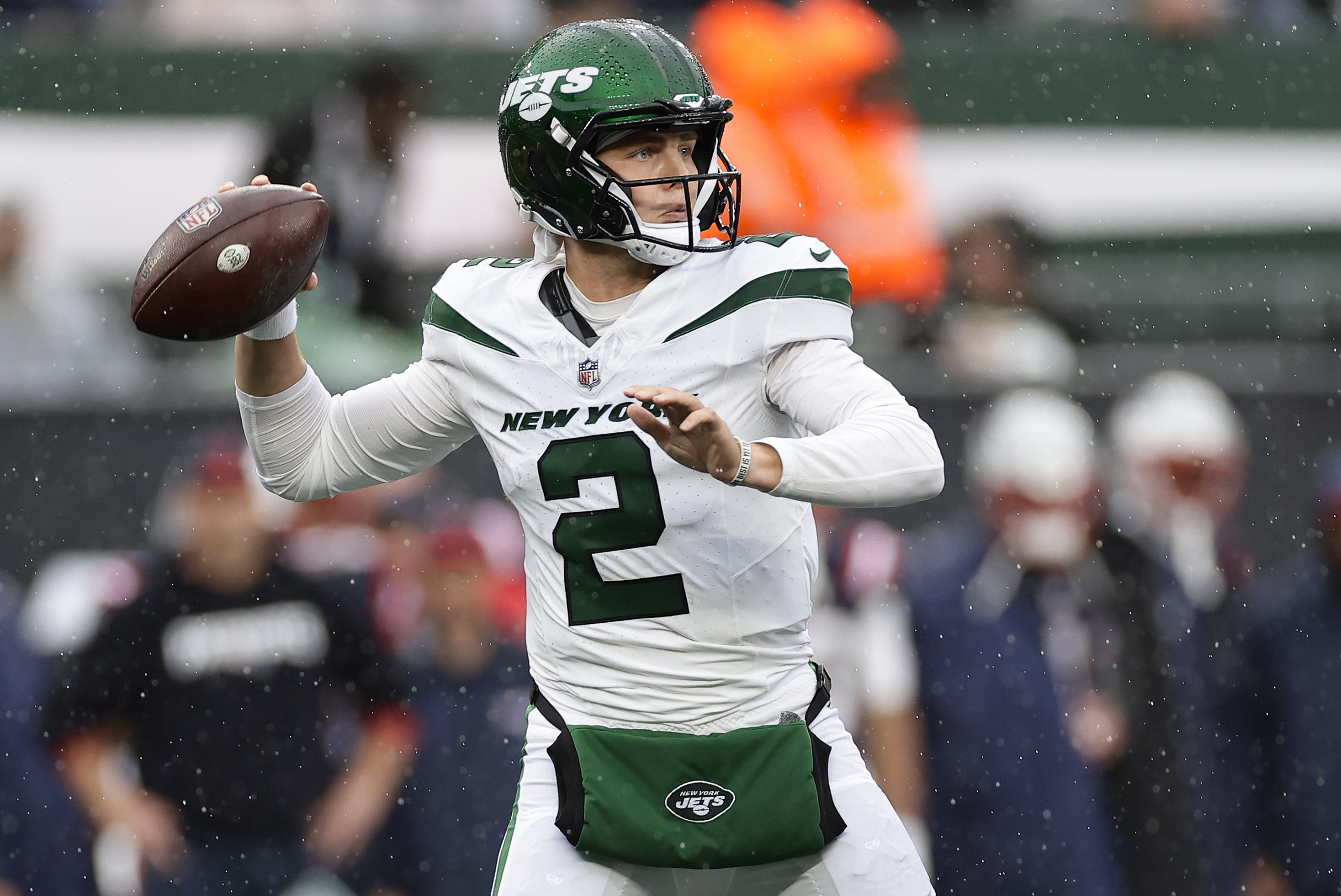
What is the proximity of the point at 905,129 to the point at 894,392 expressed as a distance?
500 centimetres

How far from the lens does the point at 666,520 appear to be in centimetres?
243

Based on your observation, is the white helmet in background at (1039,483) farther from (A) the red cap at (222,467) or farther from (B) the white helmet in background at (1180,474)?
(A) the red cap at (222,467)

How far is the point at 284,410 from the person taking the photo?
267 cm

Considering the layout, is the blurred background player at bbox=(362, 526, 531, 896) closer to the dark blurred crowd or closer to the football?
the dark blurred crowd

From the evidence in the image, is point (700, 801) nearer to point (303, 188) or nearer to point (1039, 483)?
point (303, 188)

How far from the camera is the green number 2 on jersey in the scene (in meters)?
2.43

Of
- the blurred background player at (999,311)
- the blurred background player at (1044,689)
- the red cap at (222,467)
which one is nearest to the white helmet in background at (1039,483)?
the blurred background player at (1044,689)

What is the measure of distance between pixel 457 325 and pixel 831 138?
14.9ft

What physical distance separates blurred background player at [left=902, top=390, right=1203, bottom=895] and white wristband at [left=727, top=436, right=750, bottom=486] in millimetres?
2603

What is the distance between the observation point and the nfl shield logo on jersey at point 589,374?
8.05 ft

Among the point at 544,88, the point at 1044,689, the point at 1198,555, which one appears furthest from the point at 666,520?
the point at 1198,555

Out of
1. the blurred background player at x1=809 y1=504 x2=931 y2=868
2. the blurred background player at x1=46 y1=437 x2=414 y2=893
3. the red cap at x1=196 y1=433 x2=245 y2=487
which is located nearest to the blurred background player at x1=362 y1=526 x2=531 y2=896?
the blurred background player at x1=46 y1=437 x2=414 y2=893

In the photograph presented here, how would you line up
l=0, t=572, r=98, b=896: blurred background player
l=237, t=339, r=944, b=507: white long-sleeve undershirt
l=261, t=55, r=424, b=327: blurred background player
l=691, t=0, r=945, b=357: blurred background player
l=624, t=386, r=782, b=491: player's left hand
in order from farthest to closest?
l=691, t=0, r=945, b=357: blurred background player
l=261, t=55, r=424, b=327: blurred background player
l=0, t=572, r=98, b=896: blurred background player
l=237, t=339, r=944, b=507: white long-sleeve undershirt
l=624, t=386, r=782, b=491: player's left hand

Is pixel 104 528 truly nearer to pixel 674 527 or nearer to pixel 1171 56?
pixel 674 527
